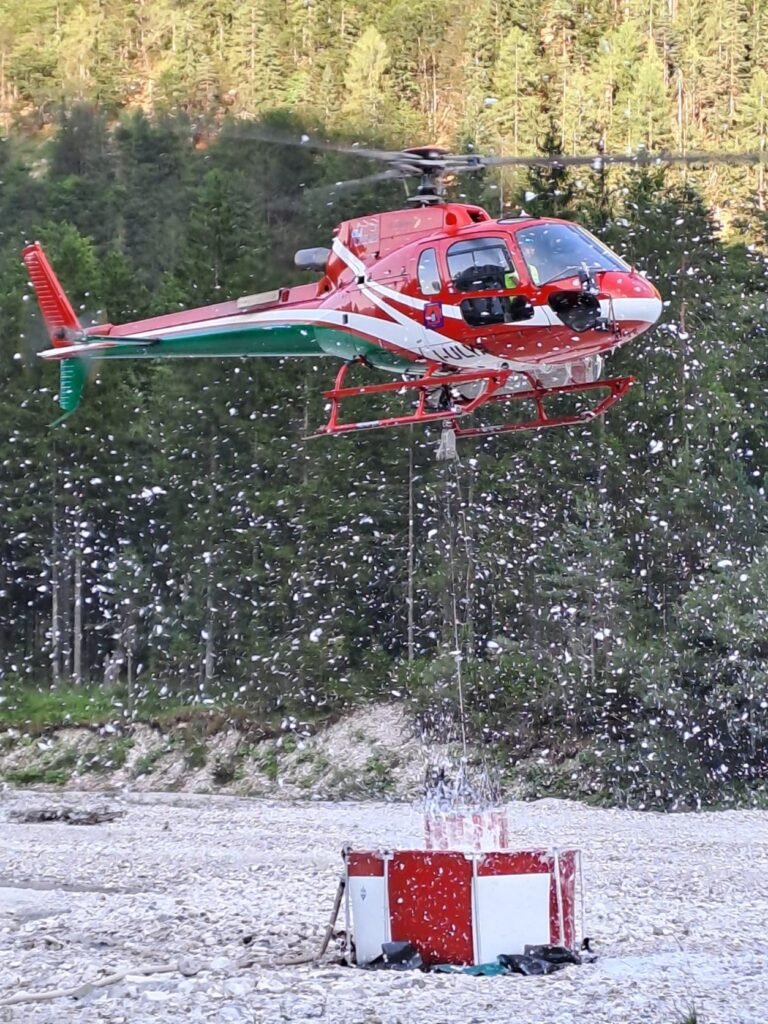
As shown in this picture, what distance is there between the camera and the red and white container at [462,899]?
10078 millimetres

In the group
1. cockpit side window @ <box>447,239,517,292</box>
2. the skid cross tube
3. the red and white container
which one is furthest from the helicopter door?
the red and white container

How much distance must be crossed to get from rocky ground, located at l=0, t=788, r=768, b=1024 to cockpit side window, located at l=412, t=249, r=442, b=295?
216 inches

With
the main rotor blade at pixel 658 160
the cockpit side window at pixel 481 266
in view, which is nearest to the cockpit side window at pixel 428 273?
the cockpit side window at pixel 481 266

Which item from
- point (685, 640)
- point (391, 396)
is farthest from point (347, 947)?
point (391, 396)

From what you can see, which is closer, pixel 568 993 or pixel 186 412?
pixel 568 993

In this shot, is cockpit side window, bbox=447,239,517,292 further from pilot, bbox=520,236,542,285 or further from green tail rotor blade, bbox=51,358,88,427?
green tail rotor blade, bbox=51,358,88,427

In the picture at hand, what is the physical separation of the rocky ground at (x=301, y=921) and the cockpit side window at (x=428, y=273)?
5.50 m

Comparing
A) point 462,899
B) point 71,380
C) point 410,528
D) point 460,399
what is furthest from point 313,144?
point 410,528

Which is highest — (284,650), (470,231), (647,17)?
(647,17)

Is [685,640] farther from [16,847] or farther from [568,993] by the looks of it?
[568,993]

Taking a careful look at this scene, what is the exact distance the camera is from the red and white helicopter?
46.9 feet

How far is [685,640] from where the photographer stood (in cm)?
2555

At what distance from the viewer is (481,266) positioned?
14.6 meters

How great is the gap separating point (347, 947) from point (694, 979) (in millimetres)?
2222
